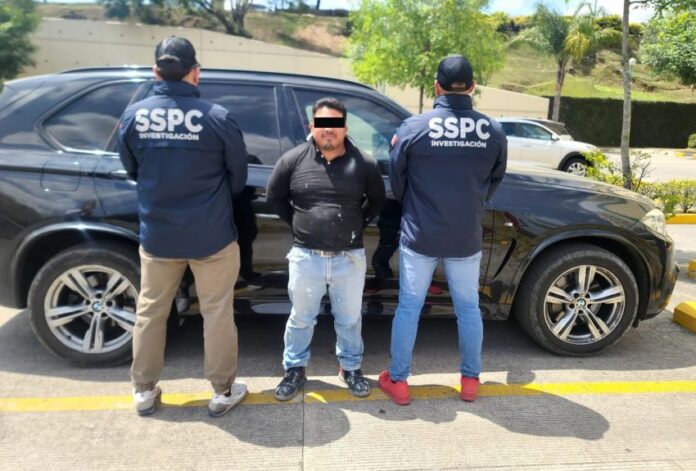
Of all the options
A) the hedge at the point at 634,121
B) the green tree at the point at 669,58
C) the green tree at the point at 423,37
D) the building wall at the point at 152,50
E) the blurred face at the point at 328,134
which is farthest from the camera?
the building wall at the point at 152,50

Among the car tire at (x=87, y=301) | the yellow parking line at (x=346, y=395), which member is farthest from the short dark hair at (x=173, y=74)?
the yellow parking line at (x=346, y=395)

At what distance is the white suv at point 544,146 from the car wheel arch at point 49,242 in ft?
36.8

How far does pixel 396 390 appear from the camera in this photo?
3086 millimetres

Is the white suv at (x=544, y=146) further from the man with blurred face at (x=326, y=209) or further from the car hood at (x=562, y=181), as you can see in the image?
the man with blurred face at (x=326, y=209)

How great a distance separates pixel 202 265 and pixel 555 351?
2.44m

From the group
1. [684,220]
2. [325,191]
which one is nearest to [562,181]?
[325,191]

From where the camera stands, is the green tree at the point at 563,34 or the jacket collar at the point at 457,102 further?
the green tree at the point at 563,34

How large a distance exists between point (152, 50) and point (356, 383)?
30687 millimetres

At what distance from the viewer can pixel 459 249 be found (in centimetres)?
289

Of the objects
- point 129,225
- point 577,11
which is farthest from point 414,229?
point 577,11

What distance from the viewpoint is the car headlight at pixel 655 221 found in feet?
11.7

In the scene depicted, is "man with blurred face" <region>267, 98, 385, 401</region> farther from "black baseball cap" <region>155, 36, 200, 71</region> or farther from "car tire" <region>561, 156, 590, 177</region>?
"car tire" <region>561, 156, 590, 177</region>

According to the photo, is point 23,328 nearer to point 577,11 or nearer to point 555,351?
point 555,351

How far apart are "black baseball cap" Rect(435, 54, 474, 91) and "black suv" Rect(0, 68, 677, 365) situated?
61cm
